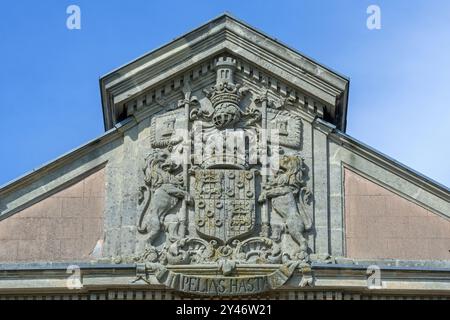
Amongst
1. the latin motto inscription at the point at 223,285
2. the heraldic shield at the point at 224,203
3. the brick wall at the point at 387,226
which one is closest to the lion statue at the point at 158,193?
the heraldic shield at the point at 224,203

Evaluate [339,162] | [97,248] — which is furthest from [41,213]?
[339,162]

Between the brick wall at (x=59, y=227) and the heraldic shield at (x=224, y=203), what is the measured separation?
1.57 meters

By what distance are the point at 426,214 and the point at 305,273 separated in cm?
231

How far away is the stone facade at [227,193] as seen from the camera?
2458cm

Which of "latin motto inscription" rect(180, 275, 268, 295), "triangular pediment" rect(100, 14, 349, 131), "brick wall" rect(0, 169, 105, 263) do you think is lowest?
"latin motto inscription" rect(180, 275, 268, 295)

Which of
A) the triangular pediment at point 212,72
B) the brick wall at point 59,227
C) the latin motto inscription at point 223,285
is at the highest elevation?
the triangular pediment at point 212,72

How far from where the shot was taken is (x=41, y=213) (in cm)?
2541

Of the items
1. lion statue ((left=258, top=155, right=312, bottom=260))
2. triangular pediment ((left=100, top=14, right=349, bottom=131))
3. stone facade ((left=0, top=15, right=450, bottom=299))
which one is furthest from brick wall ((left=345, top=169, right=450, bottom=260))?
triangular pediment ((left=100, top=14, right=349, bottom=131))

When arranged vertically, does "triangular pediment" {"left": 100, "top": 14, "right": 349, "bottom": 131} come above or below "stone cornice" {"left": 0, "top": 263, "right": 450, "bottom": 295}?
above

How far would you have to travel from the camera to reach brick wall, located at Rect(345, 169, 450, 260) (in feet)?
82.2

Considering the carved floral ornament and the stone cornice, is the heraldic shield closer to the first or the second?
the carved floral ornament

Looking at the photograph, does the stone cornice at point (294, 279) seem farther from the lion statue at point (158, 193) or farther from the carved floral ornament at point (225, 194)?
the lion statue at point (158, 193)

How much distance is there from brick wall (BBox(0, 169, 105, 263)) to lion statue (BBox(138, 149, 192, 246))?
2.31 feet

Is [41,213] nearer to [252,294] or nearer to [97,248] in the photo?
[97,248]
